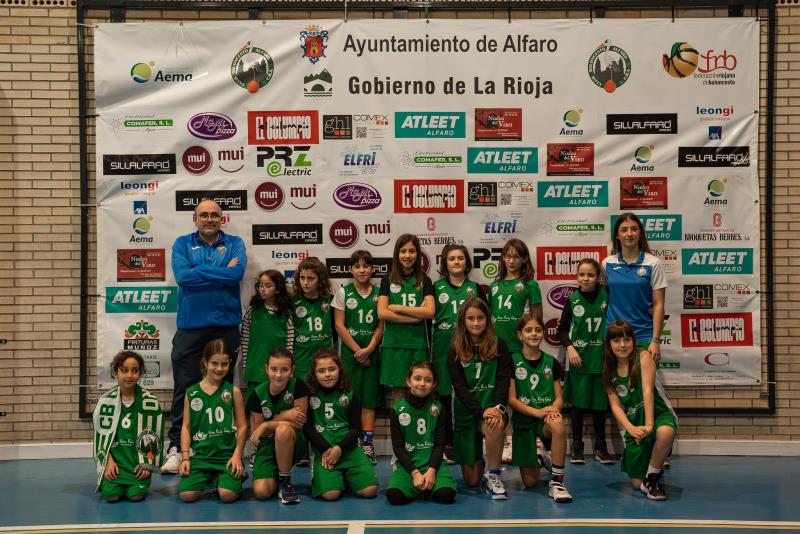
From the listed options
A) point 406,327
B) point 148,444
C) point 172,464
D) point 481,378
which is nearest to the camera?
point 148,444

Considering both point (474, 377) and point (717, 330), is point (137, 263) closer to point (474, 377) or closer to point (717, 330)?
point (474, 377)

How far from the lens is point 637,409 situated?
6.40m

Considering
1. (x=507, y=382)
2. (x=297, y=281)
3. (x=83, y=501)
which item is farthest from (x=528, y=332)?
(x=83, y=501)

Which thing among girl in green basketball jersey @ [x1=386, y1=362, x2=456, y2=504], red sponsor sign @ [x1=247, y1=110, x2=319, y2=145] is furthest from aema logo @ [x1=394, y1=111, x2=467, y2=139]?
girl in green basketball jersey @ [x1=386, y1=362, x2=456, y2=504]

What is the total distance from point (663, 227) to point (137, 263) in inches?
197

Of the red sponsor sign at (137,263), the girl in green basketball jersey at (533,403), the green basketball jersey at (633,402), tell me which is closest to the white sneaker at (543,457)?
the girl in green basketball jersey at (533,403)

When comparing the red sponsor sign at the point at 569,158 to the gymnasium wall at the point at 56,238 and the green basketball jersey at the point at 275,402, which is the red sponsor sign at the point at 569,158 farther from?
the green basketball jersey at the point at 275,402

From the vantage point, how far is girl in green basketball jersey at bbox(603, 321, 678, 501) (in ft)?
20.0

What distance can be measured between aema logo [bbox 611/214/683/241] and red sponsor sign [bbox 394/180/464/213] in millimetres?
1772

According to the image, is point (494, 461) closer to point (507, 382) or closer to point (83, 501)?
point (507, 382)

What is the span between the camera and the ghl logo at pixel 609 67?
7.68 m

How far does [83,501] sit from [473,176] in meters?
4.35

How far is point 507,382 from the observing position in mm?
6262

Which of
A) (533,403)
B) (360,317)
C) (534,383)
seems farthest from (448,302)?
(533,403)
